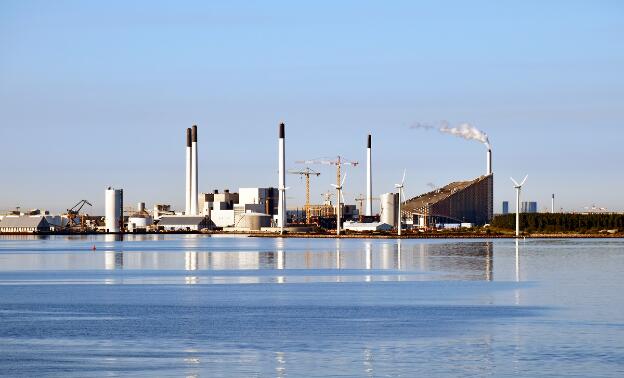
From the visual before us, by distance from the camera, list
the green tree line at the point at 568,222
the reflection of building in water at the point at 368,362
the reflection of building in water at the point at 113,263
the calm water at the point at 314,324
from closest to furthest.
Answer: the reflection of building in water at the point at 368,362
the calm water at the point at 314,324
the reflection of building in water at the point at 113,263
the green tree line at the point at 568,222

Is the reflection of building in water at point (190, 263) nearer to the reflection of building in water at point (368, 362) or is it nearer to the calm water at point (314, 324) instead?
the calm water at point (314, 324)

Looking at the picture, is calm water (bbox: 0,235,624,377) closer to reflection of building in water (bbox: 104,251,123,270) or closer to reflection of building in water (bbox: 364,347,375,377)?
reflection of building in water (bbox: 364,347,375,377)

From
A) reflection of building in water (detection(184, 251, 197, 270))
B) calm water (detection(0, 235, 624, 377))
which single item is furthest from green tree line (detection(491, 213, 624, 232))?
calm water (detection(0, 235, 624, 377))

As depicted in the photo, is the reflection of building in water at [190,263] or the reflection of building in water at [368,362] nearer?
the reflection of building in water at [368,362]

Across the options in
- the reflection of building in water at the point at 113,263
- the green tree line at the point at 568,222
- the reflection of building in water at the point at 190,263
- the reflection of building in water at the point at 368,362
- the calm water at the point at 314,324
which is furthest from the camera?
the green tree line at the point at 568,222

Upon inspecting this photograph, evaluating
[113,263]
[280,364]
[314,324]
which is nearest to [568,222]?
[113,263]

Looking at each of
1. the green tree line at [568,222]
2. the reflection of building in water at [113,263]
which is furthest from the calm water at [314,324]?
the green tree line at [568,222]

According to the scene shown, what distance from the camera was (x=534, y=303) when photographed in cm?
4350

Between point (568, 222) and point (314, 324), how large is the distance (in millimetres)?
160185

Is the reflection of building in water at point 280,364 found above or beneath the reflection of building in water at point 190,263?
beneath

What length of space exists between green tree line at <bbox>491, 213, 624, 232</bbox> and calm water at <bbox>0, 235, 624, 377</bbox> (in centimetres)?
12581

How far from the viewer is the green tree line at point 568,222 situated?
189250mm

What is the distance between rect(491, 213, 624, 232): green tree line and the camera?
18925 centimetres

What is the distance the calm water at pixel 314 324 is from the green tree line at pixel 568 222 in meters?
126
